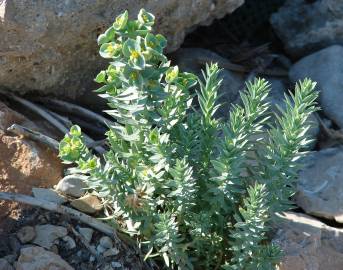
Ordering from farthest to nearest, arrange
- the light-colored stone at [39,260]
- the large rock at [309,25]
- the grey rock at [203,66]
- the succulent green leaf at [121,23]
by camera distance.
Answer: the large rock at [309,25] < the grey rock at [203,66] < the light-colored stone at [39,260] < the succulent green leaf at [121,23]

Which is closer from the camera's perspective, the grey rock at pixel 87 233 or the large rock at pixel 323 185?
the grey rock at pixel 87 233

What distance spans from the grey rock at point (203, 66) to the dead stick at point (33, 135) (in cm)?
115

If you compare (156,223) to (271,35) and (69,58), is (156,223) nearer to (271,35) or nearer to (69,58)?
(69,58)

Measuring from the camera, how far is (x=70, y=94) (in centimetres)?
354

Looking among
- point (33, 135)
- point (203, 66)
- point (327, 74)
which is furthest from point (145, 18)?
point (327, 74)

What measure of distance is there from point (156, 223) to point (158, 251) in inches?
5.8

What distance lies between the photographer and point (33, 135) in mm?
3109

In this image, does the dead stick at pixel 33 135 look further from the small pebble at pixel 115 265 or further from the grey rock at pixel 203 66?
the grey rock at pixel 203 66

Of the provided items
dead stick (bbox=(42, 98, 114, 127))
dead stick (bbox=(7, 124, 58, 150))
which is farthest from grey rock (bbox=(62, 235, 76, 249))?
dead stick (bbox=(42, 98, 114, 127))

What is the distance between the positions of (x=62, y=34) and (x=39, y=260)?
1.10m

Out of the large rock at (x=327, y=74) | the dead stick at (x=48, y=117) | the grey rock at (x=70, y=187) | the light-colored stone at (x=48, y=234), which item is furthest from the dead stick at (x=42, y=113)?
the large rock at (x=327, y=74)

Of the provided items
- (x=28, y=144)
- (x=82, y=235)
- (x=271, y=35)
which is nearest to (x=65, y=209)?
(x=82, y=235)

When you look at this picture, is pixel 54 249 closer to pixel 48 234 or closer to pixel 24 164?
pixel 48 234

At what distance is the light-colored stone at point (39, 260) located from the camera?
2654mm
